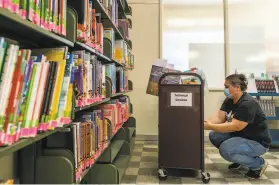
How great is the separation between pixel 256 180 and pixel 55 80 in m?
2.33

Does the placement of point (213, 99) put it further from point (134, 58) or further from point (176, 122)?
point (176, 122)

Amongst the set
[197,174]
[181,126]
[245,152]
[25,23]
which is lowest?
[197,174]

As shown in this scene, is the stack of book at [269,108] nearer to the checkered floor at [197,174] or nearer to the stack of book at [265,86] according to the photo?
the stack of book at [265,86]

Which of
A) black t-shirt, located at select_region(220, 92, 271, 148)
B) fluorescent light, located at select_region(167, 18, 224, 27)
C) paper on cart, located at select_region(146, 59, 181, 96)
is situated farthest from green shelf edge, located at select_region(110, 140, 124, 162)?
fluorescent light, located at select_region(167, 18, 224, 27)

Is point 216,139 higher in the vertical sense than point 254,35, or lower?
lower

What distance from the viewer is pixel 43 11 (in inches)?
40.8

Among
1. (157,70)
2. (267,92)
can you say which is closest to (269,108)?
(267,92)

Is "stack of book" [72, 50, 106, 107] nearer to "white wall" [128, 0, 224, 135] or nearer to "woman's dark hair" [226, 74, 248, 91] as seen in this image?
"woman's dark hair" [226, 74, 248, 91]

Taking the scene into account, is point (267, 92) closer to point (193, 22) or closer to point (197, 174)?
point (193, 22)

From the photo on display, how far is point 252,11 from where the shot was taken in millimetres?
4516

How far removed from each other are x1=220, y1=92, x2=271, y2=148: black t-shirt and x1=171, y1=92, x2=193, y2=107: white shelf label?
501mm

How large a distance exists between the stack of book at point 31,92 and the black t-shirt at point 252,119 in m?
1.86

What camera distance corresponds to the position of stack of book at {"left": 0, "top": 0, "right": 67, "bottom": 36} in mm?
818

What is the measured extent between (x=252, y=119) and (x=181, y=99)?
0.73m
